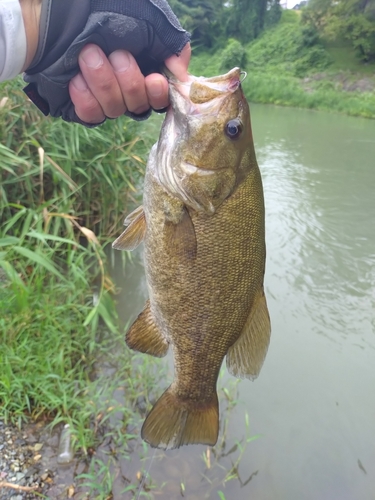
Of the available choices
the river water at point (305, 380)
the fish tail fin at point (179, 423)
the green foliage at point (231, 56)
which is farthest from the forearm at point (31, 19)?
the green foliage at point (231, 56)

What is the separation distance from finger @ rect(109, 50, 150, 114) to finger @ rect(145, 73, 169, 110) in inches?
0.7

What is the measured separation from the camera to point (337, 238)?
21.6 feet

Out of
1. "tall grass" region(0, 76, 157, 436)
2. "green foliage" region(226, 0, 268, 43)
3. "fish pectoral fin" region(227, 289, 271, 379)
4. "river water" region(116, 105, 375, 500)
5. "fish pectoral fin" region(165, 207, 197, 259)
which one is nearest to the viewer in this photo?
"fish pectoral fin" region(165, 207, 197, 259)

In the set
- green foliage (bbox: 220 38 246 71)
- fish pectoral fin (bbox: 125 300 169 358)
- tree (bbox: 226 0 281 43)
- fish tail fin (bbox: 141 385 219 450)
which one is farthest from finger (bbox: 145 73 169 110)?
tree (bbox: 226 0 281 43)

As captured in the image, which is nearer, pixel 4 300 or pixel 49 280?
pixel 4 300

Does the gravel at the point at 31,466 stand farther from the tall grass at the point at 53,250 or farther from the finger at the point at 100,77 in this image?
the finger at the point at 100,77

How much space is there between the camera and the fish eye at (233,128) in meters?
1.50

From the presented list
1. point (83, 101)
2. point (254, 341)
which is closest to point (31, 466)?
point (254, 341)

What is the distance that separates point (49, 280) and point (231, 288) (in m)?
2.56

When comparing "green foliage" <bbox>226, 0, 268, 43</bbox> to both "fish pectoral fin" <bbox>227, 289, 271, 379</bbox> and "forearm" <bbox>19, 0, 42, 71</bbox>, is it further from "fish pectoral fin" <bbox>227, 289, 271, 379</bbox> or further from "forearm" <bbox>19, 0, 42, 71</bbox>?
"fish pectoral fin" <bbox>227, 289, 271, 379</bbox>

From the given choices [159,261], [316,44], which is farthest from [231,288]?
[316,44]

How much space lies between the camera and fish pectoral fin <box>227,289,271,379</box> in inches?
64.6

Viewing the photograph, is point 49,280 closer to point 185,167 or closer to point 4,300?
point 4,300

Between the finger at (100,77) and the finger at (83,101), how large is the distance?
0.02 meters
